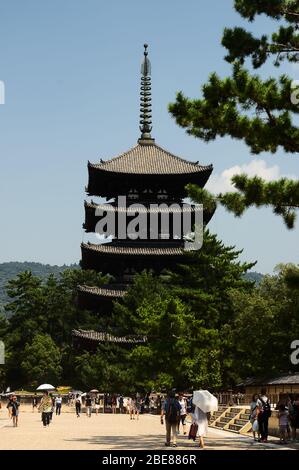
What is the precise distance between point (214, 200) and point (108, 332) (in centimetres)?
3554

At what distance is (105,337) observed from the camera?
175 feet

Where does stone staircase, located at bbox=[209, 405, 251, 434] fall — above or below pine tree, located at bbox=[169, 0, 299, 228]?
below

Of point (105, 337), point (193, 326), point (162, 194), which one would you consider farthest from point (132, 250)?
point (193, 326)

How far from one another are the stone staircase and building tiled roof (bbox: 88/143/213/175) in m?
29.9

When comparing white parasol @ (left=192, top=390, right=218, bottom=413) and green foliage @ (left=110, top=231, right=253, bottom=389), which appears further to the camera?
green foliage @ (left=110, top=231, right=253, bottom=389)

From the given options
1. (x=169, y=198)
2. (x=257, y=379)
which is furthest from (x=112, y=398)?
(x=169, y=198)

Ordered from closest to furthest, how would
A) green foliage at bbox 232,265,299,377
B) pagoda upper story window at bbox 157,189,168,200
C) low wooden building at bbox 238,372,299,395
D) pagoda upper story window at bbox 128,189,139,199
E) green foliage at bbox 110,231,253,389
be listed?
low wooden building at bbox 238,372,299,395 < green foliage at bbox 232,265,299,377 < green foliage at bbox 110,231,253,389 < pagoda upper story window at bbox 128,189,139,199 < pagoda upper story window at bbox 157,189,168,200

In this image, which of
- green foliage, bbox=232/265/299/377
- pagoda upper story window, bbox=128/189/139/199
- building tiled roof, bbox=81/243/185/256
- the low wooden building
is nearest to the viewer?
the low wooden building

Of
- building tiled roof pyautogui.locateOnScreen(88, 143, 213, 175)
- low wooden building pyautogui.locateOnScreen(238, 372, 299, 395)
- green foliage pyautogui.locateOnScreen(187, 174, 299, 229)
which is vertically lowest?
low wooden building pyautogui.locateOnScreen(238, 372, 299, 395)

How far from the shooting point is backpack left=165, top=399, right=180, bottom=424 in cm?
1952

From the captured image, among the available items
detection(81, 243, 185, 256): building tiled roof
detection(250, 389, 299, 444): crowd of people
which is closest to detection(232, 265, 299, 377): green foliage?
detection(81, 243, 185, 256): building tiled roof

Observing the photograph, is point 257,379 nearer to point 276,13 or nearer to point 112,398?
point 112,398

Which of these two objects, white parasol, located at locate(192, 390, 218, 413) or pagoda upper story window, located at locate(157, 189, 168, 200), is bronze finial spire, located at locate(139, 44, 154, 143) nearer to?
pagoda upper story window, located at locate(157, 189, 168, 200)

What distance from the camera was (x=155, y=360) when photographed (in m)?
44.0
